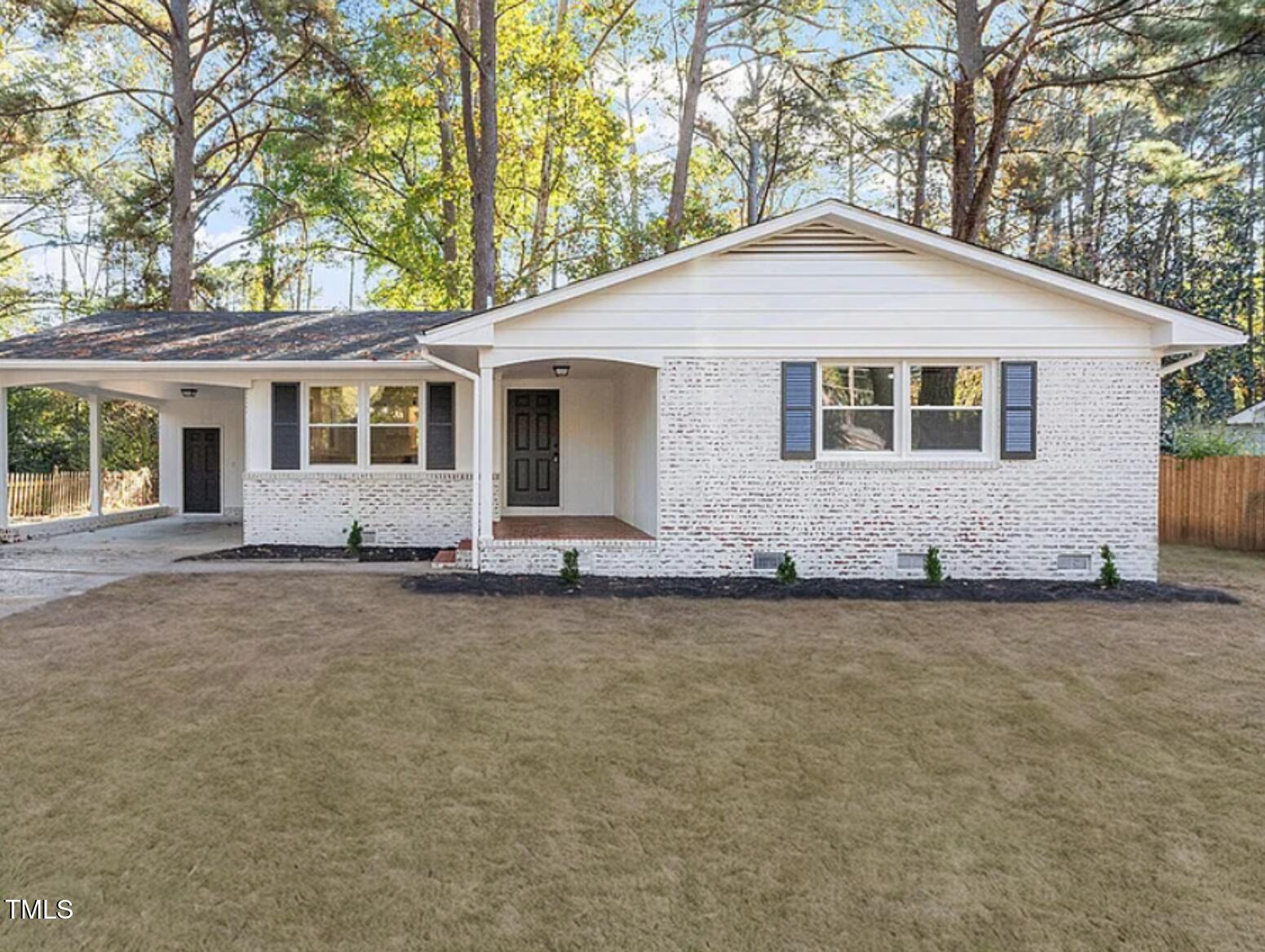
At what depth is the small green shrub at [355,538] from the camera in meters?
10.5

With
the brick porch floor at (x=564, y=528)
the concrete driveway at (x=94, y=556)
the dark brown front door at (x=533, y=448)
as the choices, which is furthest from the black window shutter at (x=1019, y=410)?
the concrete driveway at (x=94, y=556)

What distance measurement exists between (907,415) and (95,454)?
14537 millimetres

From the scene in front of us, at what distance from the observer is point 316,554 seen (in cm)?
1034

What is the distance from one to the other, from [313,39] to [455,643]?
1724 cm

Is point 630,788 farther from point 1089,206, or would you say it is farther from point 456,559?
point 1089,206

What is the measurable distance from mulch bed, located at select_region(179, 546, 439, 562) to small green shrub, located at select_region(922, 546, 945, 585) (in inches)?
257

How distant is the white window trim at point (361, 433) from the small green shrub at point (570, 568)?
11.0 ft

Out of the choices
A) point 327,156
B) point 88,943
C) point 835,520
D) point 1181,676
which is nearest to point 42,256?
point 327,156

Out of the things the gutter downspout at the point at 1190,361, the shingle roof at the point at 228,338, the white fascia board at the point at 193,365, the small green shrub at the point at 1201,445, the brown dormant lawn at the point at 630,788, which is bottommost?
the brown dormant lawn at the point at 630,788

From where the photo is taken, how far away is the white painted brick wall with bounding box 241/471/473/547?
1092 cm

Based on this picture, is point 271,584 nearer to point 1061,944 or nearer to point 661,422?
point 661,422

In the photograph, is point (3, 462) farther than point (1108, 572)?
Yes

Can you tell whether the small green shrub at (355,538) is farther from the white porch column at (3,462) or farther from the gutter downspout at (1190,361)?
the gutter downspout at (1190,361)

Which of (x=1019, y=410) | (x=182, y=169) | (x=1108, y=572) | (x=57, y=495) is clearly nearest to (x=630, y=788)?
(x=1019, y=410)
